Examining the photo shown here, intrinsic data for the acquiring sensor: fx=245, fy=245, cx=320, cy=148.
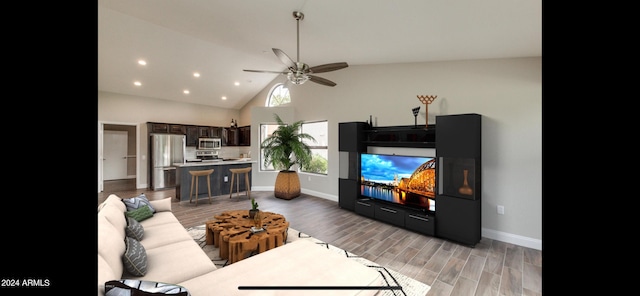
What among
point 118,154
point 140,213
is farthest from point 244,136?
point 140,213

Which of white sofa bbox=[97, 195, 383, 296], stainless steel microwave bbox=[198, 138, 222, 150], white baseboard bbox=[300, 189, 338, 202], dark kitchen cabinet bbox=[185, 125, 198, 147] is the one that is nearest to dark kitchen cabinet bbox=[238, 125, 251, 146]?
stainless steel microwave bbox=[198, 138, 222, 150]

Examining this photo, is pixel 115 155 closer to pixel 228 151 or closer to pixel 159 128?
pixel 159 128

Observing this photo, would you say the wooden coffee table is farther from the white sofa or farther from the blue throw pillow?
the blue throw pillow

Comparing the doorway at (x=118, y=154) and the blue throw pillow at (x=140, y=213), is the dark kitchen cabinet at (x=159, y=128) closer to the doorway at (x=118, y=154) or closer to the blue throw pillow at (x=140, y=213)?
the doorway at (x=118, y=154)

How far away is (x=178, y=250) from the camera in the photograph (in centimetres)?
213

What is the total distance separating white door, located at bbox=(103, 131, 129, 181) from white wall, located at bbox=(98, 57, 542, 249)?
729 centimetres

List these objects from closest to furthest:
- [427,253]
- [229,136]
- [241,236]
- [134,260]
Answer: [134,260], [241,236], [427,253], [229,136]

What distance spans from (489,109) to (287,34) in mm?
3044

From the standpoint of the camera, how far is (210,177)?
18.7ft

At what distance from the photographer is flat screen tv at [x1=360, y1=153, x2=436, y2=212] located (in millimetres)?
3566

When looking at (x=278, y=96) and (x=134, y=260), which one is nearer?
(x=134, y=260)
